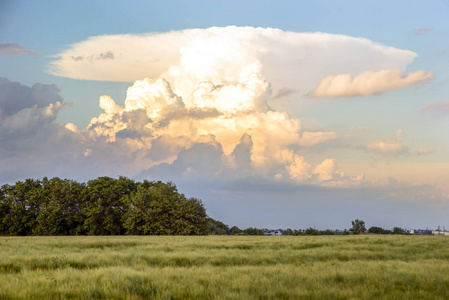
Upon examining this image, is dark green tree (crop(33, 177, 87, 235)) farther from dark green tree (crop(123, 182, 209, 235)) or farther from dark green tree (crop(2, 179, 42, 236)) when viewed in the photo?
dark green tree (crop(123, 182, 209, 235))

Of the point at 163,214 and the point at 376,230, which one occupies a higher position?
the point at 163,214

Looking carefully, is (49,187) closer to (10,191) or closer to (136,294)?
(10,191)

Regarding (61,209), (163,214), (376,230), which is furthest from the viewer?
(376,230)

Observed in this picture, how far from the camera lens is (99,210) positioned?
226 ft

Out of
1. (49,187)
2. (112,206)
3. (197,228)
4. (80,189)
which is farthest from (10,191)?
(197,228)

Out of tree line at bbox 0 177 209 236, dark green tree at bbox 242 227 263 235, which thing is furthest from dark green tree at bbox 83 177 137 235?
dark green tree at bbox 242 227 263 235

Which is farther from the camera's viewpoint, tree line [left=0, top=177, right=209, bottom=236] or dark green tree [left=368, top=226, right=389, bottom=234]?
dark green tree [left=368, top=226, right=389, bottom=234]

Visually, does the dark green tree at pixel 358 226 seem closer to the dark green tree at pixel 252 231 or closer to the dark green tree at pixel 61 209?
the dark green tree at pixel 252 231

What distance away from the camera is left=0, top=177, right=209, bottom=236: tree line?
67375mm

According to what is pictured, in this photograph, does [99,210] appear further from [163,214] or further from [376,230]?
[376,230]

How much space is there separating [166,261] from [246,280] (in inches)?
253

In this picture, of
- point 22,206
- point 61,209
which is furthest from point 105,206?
point 22,206

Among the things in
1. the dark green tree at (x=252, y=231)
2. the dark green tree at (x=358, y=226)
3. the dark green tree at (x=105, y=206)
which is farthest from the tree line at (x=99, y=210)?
the dark green tree at (x=358, y=226)

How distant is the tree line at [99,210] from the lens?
221 ft
